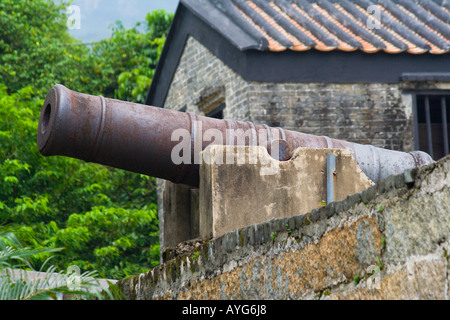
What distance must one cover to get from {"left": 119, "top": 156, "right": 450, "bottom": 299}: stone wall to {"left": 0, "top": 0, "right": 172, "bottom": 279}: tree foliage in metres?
6.93

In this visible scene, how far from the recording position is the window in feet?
40.5

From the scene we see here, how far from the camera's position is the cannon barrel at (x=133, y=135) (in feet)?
20.9

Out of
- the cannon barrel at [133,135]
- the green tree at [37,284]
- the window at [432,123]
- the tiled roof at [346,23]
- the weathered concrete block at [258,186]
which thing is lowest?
the green tree at [37,284]

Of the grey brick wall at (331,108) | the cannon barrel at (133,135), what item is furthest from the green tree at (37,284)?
the grey brick wall at (331,108)

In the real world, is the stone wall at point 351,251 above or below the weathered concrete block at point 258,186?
below

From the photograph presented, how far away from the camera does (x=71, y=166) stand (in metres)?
16.6

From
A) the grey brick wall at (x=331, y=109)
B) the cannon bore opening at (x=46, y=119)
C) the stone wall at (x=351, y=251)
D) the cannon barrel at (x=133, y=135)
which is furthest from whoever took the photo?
the grey brick wall at (x=331, y=109)

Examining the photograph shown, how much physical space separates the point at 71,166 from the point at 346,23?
19.6 ft

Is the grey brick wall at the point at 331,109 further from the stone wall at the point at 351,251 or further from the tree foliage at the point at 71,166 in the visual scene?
the stone wall at the point at 351,251

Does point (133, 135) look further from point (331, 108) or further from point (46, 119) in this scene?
point (331, 108)

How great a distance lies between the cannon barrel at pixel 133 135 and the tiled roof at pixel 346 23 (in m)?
5.33

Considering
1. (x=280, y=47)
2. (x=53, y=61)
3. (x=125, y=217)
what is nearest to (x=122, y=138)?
(x=280, y=47)

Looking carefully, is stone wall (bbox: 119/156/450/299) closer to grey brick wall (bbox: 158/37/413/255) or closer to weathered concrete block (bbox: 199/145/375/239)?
weathered concrete block (bbox: 199/145/375/239)

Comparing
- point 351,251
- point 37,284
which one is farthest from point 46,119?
point 351,251
